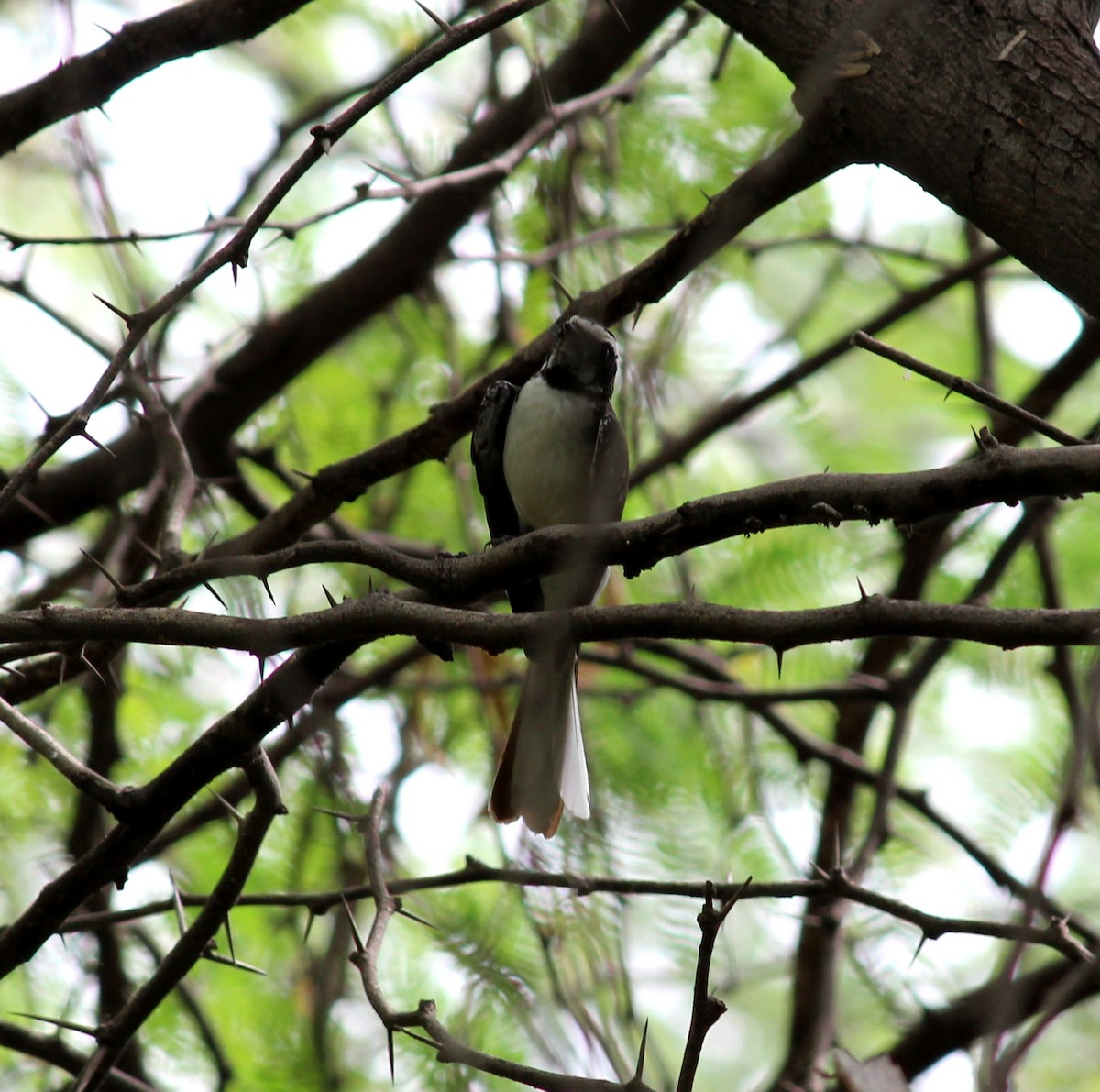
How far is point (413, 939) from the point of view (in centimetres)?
539

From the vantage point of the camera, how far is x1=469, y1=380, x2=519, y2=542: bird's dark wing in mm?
4773

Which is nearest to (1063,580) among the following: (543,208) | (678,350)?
(678,350)

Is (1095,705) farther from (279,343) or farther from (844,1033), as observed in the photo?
(844,1033)

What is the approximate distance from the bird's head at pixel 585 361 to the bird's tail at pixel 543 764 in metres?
1.08

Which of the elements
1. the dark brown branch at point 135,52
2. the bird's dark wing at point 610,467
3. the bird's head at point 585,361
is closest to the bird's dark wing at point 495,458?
the bird's head at point 585,361

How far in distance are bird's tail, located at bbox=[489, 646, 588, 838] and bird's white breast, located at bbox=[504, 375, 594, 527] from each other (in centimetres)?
72

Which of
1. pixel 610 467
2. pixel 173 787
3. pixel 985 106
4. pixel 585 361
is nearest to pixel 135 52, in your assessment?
pixel 585 361

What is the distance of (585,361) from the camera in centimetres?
471

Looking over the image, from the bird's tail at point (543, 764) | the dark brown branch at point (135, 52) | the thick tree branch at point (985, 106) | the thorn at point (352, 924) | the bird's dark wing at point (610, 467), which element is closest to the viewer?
the thorn at point (352, 924)

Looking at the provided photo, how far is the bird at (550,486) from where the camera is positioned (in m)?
4.10

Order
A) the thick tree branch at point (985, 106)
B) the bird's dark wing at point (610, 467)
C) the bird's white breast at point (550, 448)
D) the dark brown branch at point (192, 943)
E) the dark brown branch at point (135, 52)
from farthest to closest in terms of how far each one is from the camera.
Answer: the bird's white breast at point (550, 448)
the bird's dark wing at point (610, 467)
the dark brown branch at point (135, 52)
the dark brown branch at point (192, 943)
the thick tree branch at point (985, 106)

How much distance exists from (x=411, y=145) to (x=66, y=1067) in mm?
4182

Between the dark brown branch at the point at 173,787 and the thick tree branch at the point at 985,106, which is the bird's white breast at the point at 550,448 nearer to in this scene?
the thick tree branch at the point at 985,106

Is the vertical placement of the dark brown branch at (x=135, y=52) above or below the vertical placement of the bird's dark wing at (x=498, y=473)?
below
